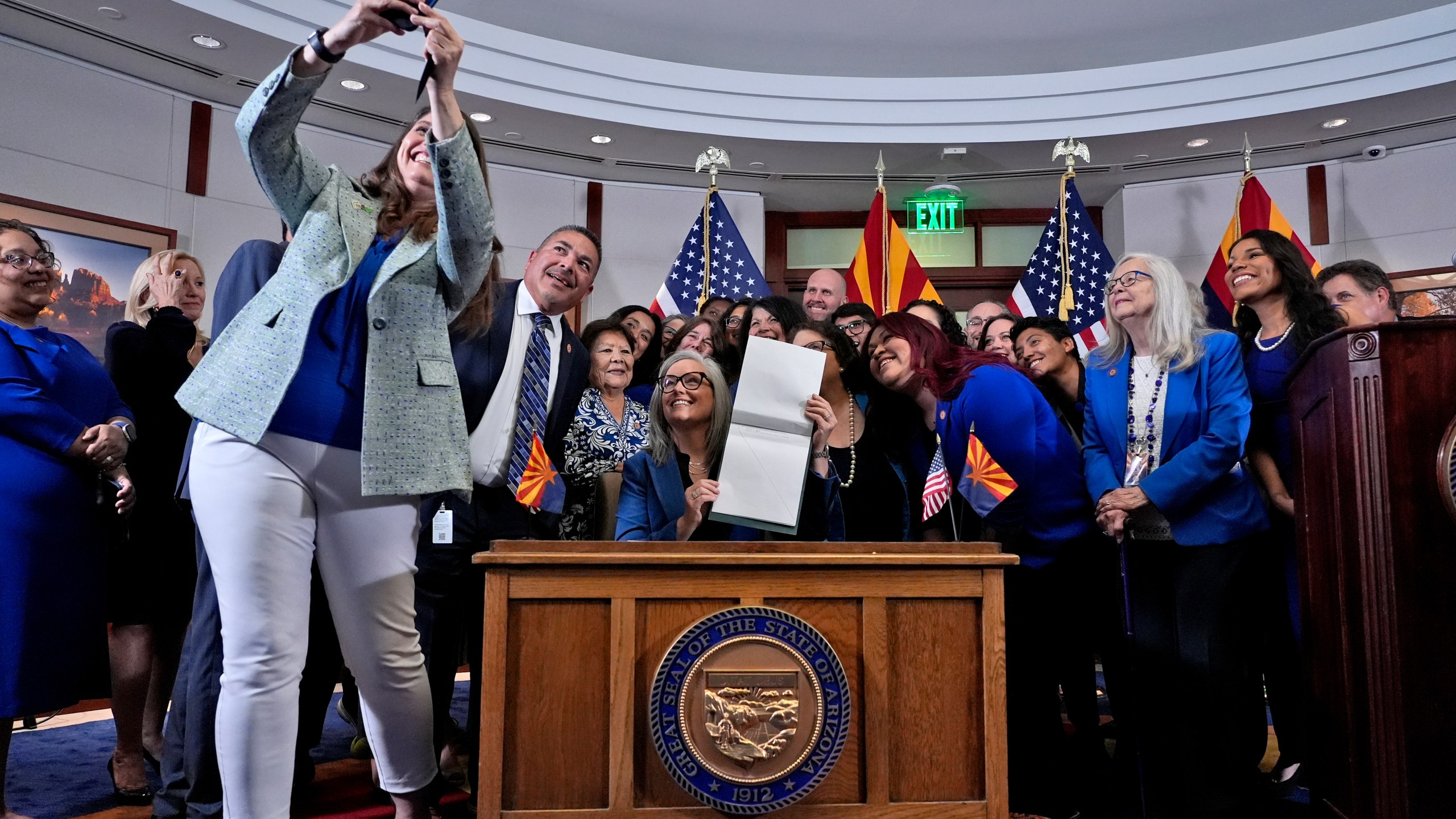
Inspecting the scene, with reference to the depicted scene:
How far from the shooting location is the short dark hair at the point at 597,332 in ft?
10.6

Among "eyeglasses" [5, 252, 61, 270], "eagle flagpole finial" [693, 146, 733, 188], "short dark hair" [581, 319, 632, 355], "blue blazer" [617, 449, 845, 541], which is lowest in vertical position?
"blue blazer" [617, 449, 845, 541]

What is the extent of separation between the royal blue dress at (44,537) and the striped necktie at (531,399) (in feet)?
3.50

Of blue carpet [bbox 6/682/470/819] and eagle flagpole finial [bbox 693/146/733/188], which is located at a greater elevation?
eagle flagpole finial [bbox 693/146/733/188]

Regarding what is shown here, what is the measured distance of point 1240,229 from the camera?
6.38m

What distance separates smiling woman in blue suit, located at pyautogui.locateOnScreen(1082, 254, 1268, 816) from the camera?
2379 millimetres

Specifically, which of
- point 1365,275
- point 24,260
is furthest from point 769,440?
point 1365,275

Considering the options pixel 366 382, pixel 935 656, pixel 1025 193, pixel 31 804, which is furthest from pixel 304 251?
pixel 1025 193

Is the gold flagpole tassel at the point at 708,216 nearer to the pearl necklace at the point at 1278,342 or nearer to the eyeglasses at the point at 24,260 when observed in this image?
the pearl necklace at the point at 1278,342

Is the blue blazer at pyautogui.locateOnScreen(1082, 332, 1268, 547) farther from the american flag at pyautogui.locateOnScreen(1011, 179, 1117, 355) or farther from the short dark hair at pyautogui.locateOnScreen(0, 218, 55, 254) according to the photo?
the american flag at pyautogui.locateOnScreen(1011, 179, 1117, 355)

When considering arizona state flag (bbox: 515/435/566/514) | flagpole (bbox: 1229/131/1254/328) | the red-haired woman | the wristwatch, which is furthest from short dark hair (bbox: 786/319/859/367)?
flagpole (bbox: 1229/131/1254/328)

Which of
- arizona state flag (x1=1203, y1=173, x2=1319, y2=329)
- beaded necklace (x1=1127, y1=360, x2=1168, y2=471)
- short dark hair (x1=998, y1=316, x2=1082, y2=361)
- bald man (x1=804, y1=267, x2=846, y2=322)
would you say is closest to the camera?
beaded necklace (x1=1127, y1=360, x2=1168, y2=471)

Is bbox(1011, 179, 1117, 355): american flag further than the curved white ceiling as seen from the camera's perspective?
Yes

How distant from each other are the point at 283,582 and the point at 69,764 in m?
2.03

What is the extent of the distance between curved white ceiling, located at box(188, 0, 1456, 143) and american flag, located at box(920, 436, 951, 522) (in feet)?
13.9
